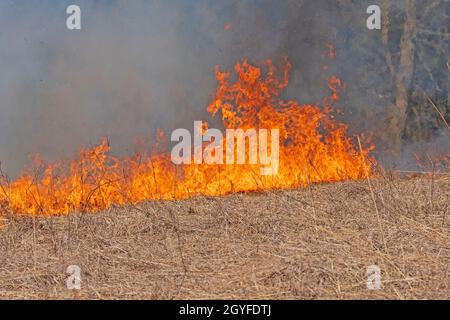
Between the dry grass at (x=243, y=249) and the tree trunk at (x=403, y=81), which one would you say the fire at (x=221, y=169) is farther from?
the tree trunk at (x=403, y=81)

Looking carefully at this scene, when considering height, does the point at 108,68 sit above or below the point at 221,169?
above

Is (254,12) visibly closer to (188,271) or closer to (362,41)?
(362,41)

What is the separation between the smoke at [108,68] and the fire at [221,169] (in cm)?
43

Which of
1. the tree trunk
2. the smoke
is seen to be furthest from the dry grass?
the tree trunk

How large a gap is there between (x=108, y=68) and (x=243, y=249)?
552 cm

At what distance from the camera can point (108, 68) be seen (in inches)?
387

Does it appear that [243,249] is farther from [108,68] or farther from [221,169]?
[108,68]

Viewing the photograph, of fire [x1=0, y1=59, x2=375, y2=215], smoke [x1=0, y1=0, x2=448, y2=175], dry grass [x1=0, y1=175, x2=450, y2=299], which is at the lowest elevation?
dry grass [x1=0, y1=175, x2=450, y2=299]

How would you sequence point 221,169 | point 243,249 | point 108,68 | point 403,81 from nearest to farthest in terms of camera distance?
point 243,249 < point 221,169 < point 108,68 < point 403,81

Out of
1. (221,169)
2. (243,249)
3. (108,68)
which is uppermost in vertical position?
(108,68)

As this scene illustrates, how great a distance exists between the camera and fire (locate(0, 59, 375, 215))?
7.60 meters

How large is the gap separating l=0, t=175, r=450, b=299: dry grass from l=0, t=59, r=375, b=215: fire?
91 cm

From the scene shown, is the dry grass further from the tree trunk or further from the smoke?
the tree trunk

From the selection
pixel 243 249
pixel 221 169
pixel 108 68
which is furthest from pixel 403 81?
pixel 243 249
